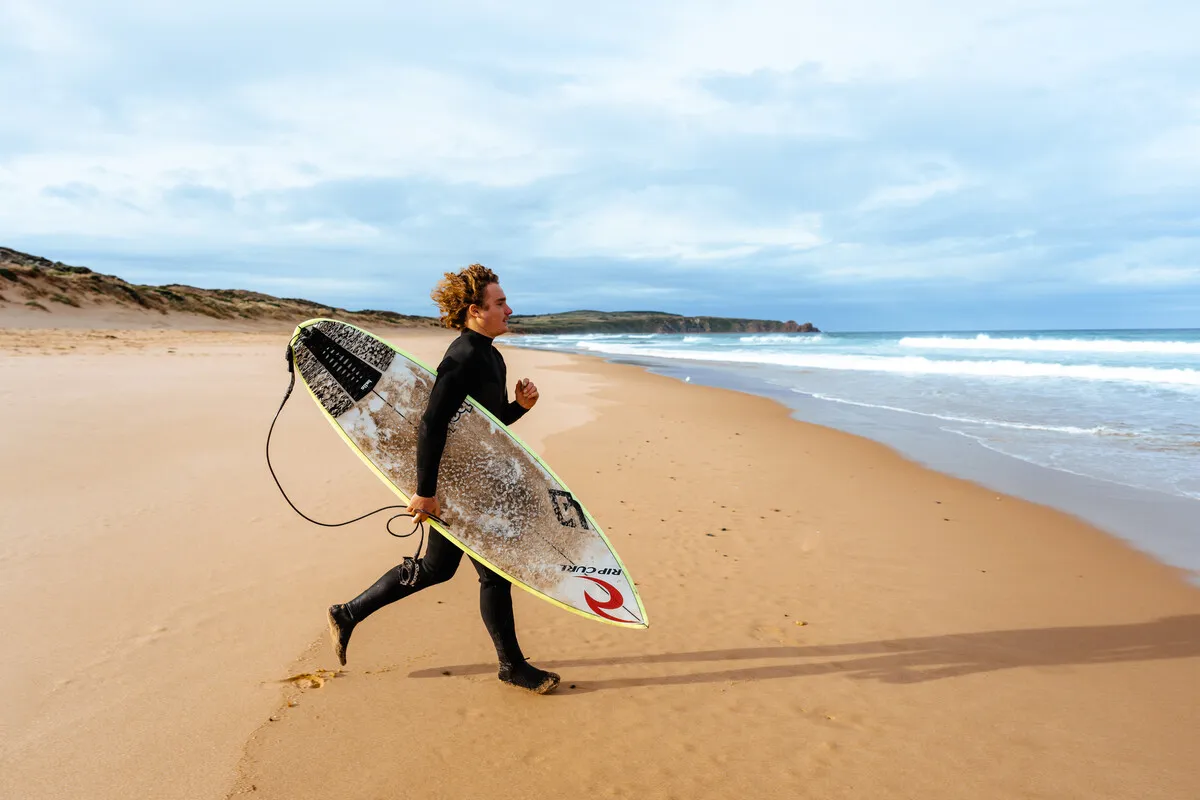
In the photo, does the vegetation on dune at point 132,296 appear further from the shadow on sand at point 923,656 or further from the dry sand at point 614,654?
the shadow on sand at point 923,656

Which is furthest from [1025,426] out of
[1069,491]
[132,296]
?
[132,296]

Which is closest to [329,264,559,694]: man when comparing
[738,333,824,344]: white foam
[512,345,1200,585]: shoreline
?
[512,345,1200,585]: shoreline

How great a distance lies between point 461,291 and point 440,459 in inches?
28.6

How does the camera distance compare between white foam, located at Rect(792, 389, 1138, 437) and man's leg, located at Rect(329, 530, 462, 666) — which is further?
white foam, located at Rect(792, 389, 1138, 437)

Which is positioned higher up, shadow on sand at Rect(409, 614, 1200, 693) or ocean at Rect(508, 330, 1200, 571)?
ocean at Rect(508, 330, 1200, 571)

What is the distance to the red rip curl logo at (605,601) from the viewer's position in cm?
310

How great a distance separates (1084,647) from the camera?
3488 millimetres

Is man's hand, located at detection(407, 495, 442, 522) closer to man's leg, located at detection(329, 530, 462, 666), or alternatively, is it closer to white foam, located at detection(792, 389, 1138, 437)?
man's leg, located at detection(329, 530, 462, 666)

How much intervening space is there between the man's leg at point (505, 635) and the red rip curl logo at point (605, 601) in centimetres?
34

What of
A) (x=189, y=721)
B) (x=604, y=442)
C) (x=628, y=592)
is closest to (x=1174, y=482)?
(x=604, y=442)

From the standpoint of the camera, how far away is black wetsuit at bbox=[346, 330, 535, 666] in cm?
268

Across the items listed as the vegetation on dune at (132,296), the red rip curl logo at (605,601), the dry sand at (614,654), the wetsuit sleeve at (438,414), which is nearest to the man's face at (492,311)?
the wetsuit sleeve at (438,414)

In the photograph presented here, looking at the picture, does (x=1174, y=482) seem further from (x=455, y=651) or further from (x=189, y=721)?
(x=189, y=721)

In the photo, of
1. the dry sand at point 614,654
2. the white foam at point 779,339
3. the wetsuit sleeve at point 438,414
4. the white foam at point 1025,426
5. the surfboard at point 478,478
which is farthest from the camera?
the white foam at point 779,339
